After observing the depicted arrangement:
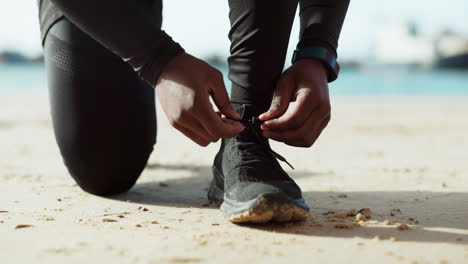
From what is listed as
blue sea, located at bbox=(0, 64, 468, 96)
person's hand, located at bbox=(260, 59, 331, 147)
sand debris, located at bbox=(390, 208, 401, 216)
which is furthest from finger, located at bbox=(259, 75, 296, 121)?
blue sea, located at bbox=(0, 64, 468, 96)

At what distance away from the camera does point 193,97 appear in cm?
121

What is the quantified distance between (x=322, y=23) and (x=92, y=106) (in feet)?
3.00

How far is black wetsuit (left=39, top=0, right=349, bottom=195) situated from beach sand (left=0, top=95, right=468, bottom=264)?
0.15 m

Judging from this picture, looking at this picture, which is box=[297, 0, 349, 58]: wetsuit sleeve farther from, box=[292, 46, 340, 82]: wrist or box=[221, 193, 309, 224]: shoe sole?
box=[221, 193, 309, 224]: shoe sole

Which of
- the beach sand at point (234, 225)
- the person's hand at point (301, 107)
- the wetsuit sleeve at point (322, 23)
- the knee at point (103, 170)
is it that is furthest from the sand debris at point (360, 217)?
the knee at point (103, 170)

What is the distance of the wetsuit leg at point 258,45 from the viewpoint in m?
1.55

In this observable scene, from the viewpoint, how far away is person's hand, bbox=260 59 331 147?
4.37 feet

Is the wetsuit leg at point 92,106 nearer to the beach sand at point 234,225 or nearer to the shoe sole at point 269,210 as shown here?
the beach sand at point 234,225

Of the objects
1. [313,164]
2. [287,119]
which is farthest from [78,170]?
[313,164]

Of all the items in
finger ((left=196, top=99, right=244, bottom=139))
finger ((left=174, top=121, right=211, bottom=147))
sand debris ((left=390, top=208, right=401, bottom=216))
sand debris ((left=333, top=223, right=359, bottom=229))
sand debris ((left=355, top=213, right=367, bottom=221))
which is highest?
finger ((left=196, top=99, right=244, bottom=139))

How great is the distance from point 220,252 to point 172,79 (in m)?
0.43

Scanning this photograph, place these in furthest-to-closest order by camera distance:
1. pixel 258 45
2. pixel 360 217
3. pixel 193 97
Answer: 1. pixel 258 45
2. pixel 360 217
3. pixel 193 97

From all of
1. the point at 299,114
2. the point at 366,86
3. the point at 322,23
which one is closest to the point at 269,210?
the point at 299,114

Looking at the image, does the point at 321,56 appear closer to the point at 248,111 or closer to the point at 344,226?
the point at 248,111
